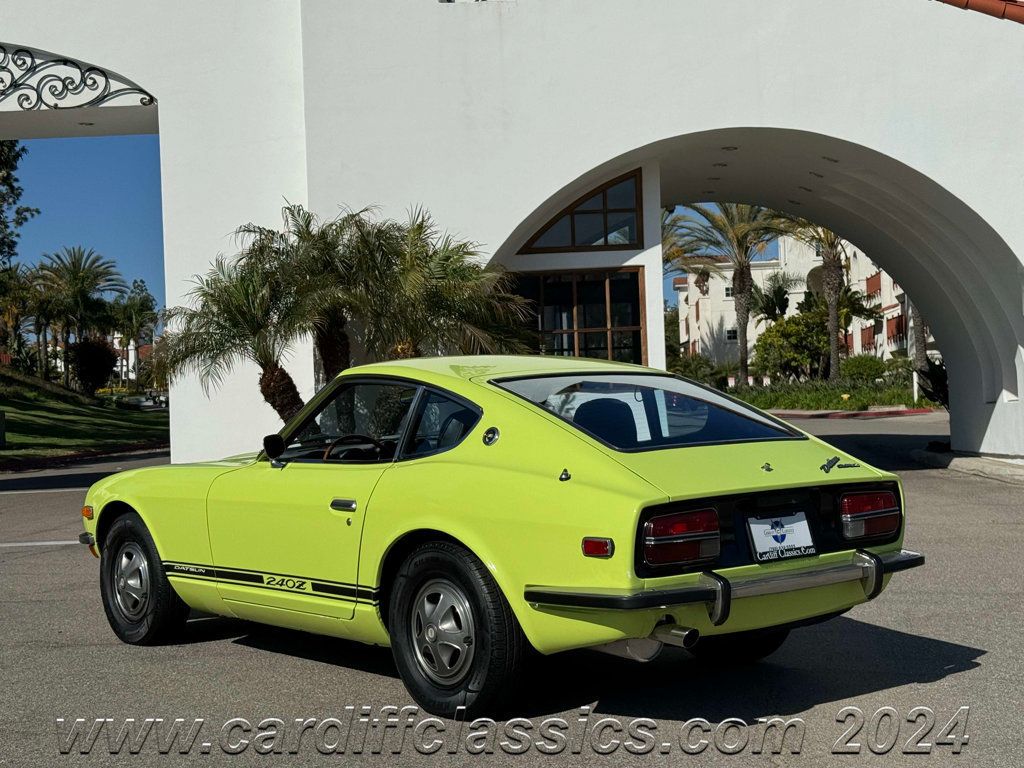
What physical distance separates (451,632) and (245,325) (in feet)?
36.0

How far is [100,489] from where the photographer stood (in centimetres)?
746

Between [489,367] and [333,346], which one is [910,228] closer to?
[333,346]

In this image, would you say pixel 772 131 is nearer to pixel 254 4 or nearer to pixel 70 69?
pixel 254 4

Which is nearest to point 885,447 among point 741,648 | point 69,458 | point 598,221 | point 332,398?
point 598,221

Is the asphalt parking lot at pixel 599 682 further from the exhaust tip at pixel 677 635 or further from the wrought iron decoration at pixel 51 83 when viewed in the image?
the wrought iron decoration at pixel 51 83

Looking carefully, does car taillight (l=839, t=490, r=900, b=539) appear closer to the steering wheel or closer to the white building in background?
the steering wheel

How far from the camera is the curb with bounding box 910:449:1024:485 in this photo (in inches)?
657

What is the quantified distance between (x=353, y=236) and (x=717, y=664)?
10.5m

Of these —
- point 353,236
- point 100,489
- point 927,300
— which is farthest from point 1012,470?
point 100,489

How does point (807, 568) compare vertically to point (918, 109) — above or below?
below

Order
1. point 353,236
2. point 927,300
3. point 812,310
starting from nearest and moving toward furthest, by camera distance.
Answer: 1. point 353,236
2. point 927,300
3. point 812,310

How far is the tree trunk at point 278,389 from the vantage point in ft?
53.1

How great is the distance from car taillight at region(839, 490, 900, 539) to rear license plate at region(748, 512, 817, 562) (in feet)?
0.81

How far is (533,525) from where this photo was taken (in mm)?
5094
